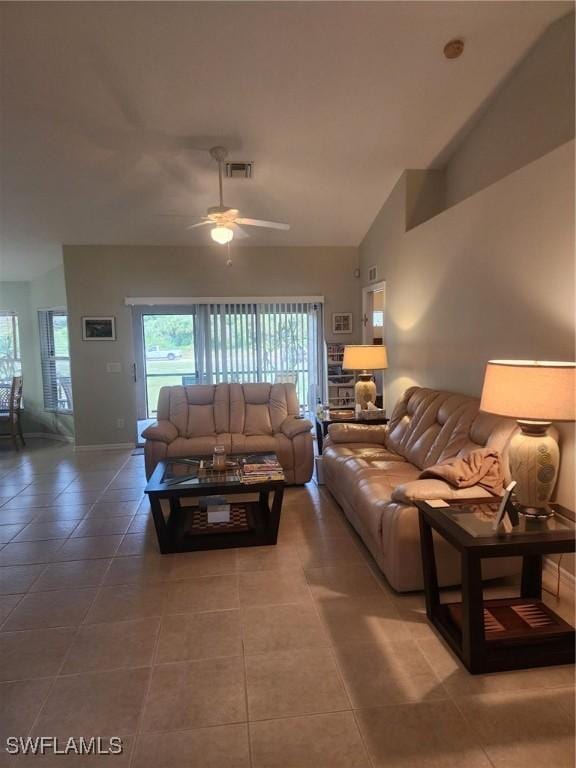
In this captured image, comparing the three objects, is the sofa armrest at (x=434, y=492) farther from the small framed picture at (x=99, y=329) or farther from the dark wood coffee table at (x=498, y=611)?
the small framed picture at (x=99, y=329)

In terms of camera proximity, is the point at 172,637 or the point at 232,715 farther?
the point at 172,637

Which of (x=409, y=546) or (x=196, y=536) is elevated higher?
(x=409, y=546)

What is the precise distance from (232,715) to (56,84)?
3.90 m

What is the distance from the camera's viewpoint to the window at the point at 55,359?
657 cm

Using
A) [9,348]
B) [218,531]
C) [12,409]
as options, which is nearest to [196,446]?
[218,531]

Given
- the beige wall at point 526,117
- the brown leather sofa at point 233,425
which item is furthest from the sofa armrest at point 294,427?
the beige wall at point 526,117

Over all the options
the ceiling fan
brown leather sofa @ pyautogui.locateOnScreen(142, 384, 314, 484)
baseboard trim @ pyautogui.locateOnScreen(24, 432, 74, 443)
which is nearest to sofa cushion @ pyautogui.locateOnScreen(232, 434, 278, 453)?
brown leather sofa @ pyautogui.locateOnScreen(142, 384, 314, 484)

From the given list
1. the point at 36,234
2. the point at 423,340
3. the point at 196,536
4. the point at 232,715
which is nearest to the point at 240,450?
the point at 196,536

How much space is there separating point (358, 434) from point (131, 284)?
146 inches

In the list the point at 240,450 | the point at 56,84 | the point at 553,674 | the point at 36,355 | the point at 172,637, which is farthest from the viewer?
the point at 36,355

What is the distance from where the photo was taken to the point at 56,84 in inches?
123

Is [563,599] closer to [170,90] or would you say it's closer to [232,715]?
[232,715]

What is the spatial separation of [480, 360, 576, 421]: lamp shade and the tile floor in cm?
111

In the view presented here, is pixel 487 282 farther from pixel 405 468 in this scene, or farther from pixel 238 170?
pixel 238 170
